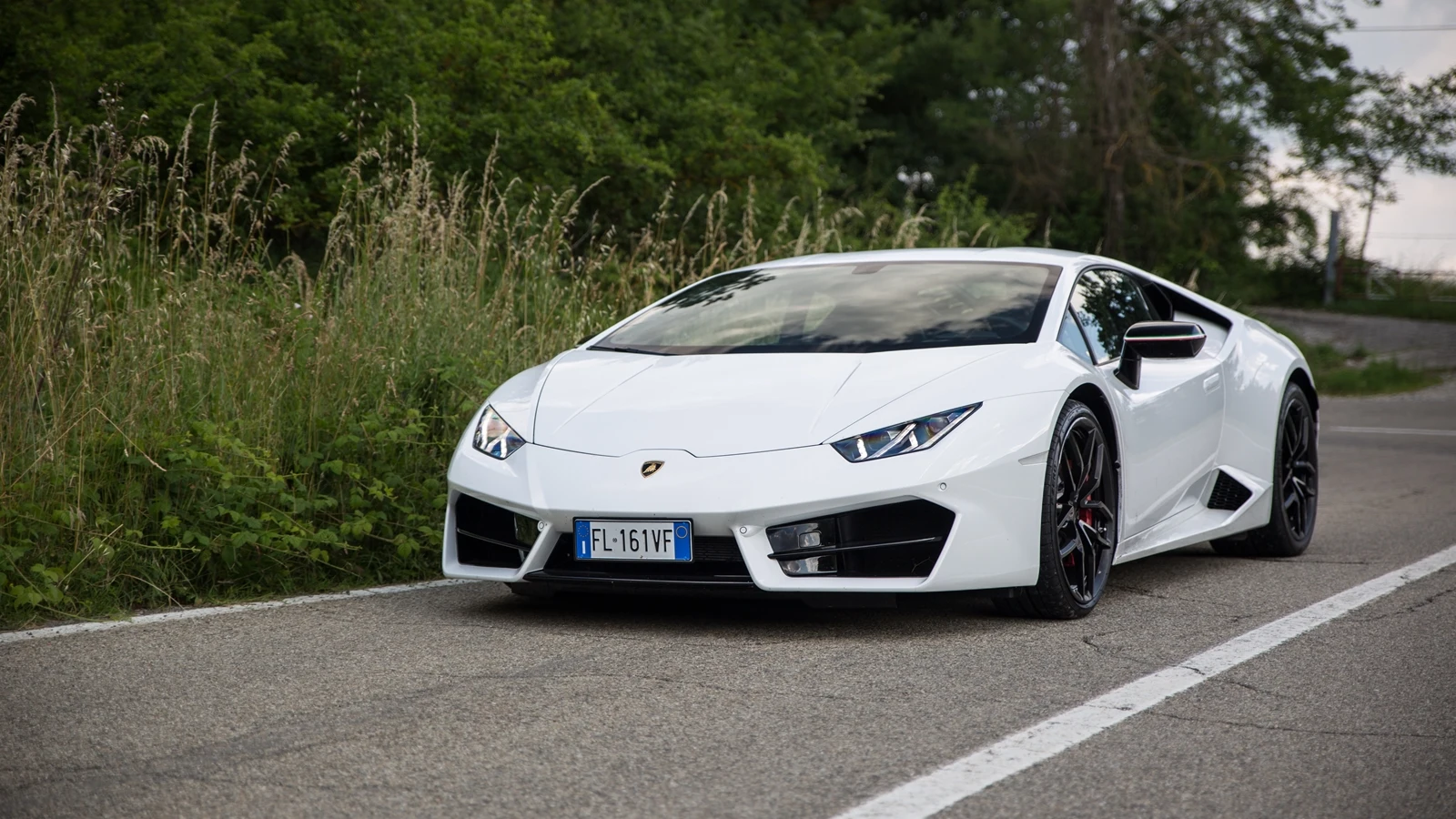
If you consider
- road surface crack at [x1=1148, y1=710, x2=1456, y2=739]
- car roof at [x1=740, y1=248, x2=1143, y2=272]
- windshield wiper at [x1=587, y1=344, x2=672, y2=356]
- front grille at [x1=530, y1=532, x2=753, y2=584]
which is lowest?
road surface crack at [x1=1148, y1=710, x2=1456, y2=739]

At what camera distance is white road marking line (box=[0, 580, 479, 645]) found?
475 centimetres

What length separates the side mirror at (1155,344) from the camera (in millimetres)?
5562

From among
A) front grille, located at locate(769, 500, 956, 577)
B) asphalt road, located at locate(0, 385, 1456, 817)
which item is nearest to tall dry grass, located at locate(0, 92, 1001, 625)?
asphalt road, located at locate(0, 385, 1456, 817)

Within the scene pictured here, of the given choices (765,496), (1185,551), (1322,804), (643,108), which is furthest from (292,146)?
(1322,804)

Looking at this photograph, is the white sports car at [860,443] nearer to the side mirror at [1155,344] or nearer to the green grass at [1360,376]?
the side mirror at [1155,344]

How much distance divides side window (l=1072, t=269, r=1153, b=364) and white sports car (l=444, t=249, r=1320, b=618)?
0.02 meters

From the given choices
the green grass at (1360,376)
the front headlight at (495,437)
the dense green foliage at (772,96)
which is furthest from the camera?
the green grass at (1360,376)

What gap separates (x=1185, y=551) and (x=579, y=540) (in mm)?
3533

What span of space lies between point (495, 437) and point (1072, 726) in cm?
221

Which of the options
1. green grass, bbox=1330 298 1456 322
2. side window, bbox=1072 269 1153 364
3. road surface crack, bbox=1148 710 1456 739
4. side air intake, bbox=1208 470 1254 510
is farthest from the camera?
green grass, bbox=1330 298 1456 322

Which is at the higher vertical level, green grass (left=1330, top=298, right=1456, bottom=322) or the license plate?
the license plate

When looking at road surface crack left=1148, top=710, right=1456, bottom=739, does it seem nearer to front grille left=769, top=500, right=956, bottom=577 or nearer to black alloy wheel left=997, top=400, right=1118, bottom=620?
front grille left=769, top=500, right=956, bottom=577

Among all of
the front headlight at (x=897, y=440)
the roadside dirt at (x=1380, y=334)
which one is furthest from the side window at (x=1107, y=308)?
the roadside dirt at (x=1380, y=334)

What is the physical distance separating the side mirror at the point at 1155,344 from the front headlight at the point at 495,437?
2157 mm
